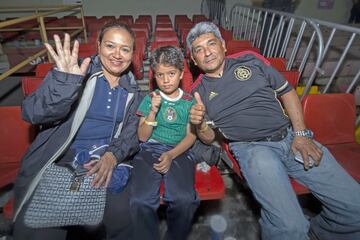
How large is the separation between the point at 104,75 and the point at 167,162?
676mm

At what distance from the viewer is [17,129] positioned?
1.60 m

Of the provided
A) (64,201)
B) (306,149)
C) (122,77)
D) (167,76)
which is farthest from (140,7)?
(64,201)

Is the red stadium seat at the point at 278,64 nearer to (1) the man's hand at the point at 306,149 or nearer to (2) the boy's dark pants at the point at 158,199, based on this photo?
(1) the man's hand at the point at 306,149

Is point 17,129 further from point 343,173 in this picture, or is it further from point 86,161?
point 343,173

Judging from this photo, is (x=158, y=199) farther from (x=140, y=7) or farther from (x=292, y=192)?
(x=140, y=7)

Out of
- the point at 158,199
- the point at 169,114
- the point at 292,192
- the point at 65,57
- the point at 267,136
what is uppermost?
the point at 65,57

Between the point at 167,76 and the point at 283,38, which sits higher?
the point at 167,76

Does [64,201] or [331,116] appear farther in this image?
[331,116]

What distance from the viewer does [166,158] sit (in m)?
1.44

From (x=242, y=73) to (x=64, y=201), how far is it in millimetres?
1322

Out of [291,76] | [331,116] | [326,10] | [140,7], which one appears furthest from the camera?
[326,10]

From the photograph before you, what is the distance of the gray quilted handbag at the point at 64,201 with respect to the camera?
1.13 metres

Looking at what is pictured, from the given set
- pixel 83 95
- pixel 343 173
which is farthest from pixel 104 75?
pixel 343 173

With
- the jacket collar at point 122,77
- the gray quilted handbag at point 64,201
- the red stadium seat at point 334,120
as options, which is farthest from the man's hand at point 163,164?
the red stadium seat at point 334,120
